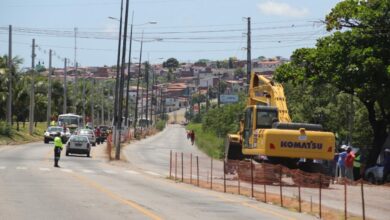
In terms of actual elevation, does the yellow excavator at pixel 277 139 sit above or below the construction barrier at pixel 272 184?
above

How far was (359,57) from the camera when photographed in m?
33.2

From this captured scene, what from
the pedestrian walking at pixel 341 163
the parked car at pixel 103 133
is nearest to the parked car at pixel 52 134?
the parked car at pixel 103 133

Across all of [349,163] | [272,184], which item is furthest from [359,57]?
[272,184]

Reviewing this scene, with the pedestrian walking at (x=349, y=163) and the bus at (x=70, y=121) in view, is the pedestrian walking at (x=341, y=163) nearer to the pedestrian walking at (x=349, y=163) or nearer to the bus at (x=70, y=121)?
the pedestrian walking at (x=349, y=163)

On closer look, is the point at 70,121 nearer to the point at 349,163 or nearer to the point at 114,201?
the point at 349,163

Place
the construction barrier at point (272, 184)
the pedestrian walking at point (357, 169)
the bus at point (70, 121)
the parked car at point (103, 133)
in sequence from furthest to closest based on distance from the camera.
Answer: the parked car at point (103, 133) < the bus at point (70, 121) < the pedestrian walking at point (357, 169) < the construction barrier at point (272, 184)

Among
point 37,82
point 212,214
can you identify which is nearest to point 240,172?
point 212,214

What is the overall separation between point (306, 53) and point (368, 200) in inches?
561

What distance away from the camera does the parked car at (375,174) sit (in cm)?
3272

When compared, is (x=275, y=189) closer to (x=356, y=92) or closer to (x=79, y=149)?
(x=356, y=92)

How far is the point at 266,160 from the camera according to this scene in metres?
30.2

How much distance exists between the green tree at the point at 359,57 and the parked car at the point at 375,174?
242 centimetres

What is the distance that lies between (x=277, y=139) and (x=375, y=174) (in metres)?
6.94

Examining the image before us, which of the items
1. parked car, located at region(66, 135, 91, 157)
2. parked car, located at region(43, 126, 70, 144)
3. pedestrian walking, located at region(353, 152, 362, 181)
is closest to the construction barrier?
pedestrian walking, located at region(353, 152, 362, 181)
